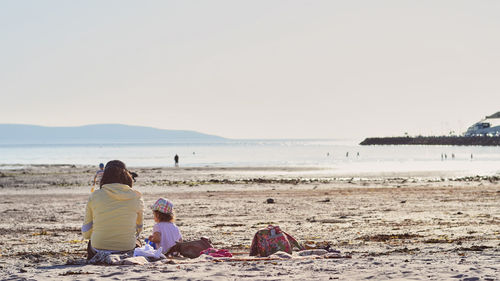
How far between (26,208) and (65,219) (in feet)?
13.8

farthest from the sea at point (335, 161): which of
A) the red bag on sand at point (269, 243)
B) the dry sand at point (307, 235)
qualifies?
the red bag on sand at point (269, 243)

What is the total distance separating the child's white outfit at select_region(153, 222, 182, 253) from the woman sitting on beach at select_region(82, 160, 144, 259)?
0.47 meters

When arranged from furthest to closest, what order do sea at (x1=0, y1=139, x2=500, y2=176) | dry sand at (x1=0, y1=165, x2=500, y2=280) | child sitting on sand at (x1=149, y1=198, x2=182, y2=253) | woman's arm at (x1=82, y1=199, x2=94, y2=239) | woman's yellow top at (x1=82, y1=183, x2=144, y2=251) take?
1. sea at (x1=0, y1=139, x2=500, y2=176)
2. child sitting on sand at (x1=149, y1=198, x2=182, y2=253)
3. woman's arm at (x1=82, y1=199, x2=94, y2=239)
4. woman's yellow top at (x1=82, y1=183, x2=144, y2=251)
5. dry sand at (x1=0, y1=165, x2=500, y2=280)

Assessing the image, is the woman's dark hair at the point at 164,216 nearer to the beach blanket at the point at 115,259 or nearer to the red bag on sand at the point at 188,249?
the red bag on sand at the point at 188,249

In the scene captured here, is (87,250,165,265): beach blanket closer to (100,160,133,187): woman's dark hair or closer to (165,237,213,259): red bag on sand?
(165,237,213,259): red bag on sand

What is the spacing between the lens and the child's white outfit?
1034cm

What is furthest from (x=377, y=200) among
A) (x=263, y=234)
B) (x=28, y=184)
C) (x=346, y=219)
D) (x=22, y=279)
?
(x=28, y=184)

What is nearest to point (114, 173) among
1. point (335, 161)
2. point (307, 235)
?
point (307, 235)

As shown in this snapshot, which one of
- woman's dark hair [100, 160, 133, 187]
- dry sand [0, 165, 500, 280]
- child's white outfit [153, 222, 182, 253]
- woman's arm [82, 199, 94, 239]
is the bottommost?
dry sand [0, 165, 500, 280]

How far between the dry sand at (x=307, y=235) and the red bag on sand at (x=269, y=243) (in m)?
0.43

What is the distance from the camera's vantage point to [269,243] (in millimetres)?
10516

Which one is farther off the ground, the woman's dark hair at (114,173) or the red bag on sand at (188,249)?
the woman's dark hair at (114,173)

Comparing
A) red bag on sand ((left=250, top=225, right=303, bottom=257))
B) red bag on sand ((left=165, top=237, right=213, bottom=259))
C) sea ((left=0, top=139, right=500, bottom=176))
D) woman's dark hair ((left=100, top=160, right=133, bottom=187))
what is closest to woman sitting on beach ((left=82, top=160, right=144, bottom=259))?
woman's dark hair ((left=100, top=160, right=133, bottom=187))

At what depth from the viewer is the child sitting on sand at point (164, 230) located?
33.6 feet
